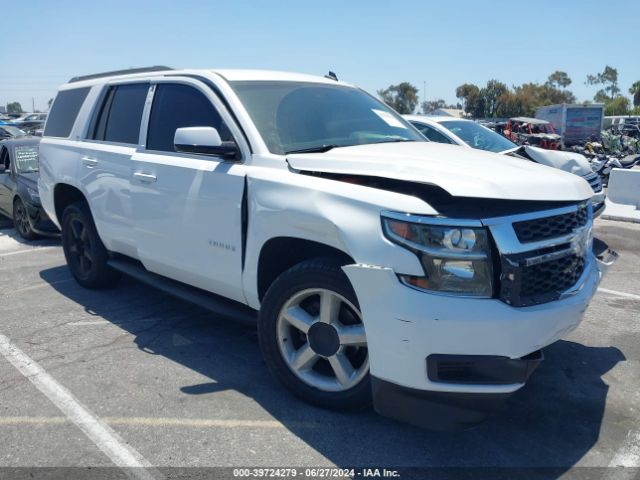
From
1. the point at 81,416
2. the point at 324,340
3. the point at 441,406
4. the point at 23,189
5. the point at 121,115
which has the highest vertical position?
the point at 121,115

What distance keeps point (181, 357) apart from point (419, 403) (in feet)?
6.89

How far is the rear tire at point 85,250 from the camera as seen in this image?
5508mm

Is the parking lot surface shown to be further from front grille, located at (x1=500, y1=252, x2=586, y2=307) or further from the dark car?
the dark car

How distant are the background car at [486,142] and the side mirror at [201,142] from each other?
4583 millimetres

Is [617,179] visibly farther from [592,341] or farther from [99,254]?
[99,254]

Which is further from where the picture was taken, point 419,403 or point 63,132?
point 63,132

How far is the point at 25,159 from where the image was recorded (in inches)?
360

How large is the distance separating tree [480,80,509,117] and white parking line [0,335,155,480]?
79511 mm

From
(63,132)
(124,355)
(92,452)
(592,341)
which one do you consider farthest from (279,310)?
(63,132)

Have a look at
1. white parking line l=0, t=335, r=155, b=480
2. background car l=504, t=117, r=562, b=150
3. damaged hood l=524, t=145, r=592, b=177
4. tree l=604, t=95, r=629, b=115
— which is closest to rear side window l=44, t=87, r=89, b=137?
white parking line l=0, t=335, r=155, b=480

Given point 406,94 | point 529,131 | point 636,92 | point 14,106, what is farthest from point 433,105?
point 14,106

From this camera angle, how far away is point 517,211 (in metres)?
2.94

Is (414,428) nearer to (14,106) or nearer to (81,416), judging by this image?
(81,416)

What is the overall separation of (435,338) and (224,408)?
1.49 metres
